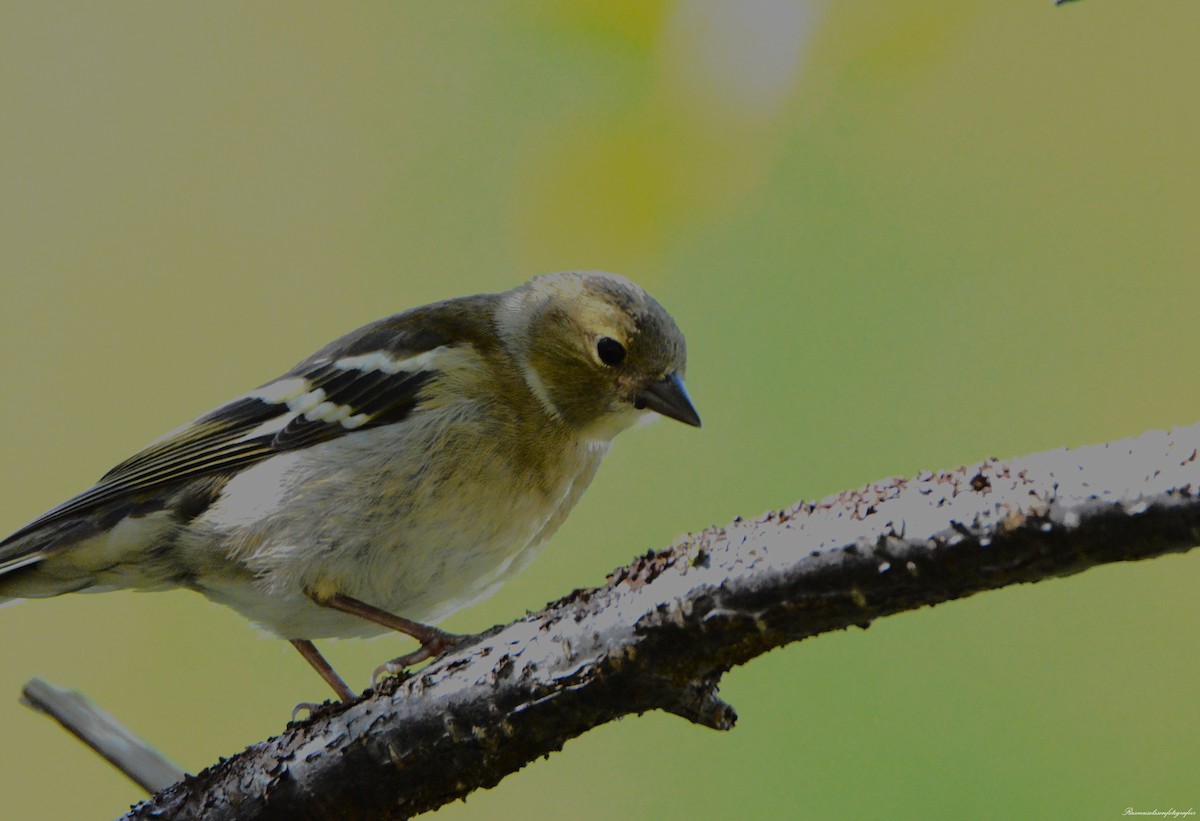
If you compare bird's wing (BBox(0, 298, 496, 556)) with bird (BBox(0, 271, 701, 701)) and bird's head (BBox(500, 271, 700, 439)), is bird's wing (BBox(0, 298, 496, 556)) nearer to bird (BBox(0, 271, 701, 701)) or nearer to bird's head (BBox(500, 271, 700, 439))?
bird (BBox(0, 271, 701, 701))

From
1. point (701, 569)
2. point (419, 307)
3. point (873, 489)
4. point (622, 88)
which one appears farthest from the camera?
point (419, 307)

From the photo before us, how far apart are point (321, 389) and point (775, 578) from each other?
1939mm

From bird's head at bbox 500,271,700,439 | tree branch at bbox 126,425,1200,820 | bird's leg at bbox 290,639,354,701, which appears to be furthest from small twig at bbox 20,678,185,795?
bird's head at bbox 500,271,700,439

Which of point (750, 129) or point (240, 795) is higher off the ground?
point (750, 129)

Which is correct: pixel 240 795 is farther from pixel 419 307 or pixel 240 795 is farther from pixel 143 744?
pixel 419 307

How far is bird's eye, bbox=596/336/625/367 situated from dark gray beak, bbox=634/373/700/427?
0.11 m

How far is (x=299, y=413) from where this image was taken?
122 inches

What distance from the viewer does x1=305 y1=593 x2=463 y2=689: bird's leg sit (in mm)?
2580

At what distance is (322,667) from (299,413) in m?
0.75

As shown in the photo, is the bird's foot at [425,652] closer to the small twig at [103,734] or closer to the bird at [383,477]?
the bird at [383,477]

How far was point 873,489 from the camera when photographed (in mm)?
1579

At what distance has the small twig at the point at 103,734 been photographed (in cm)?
249

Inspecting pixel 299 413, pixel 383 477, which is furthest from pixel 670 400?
→ pixel 299 413

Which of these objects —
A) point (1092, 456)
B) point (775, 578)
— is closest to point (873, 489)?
→ point (775, 578)
